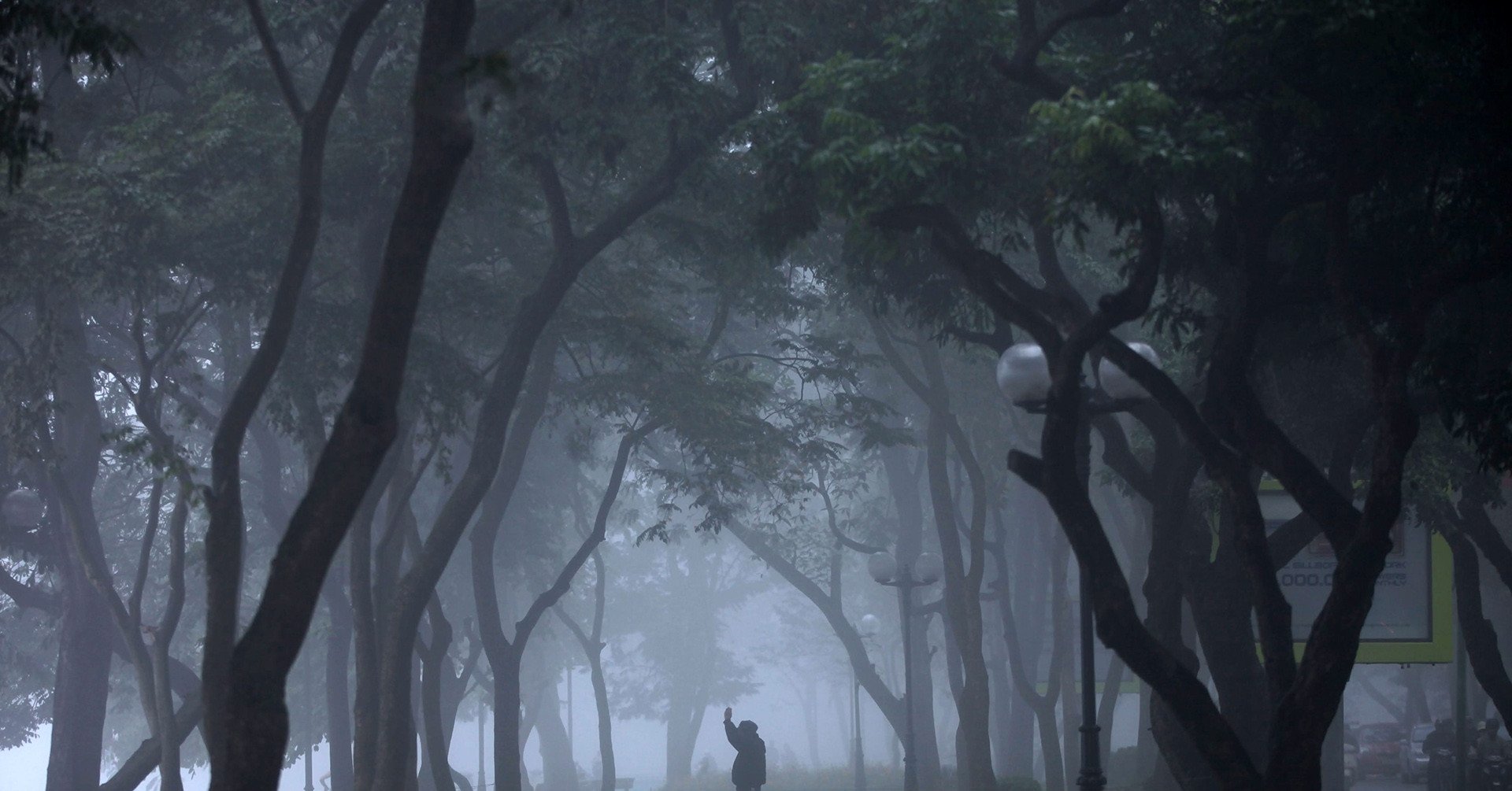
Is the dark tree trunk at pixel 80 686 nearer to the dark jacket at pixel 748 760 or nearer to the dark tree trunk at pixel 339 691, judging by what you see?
the dark tree trunk at pixel 339 691

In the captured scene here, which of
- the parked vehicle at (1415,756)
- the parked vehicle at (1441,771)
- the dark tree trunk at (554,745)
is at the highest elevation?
the dark tree trunk at (554,745)

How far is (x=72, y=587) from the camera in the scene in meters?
22.2

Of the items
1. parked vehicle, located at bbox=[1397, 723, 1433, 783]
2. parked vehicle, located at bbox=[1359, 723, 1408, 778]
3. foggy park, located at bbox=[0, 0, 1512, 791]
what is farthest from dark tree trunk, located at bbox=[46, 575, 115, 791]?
parked vehicle, located at bbox=[1359, 723, 1408, 778]

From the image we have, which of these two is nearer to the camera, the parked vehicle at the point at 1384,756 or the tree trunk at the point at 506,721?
the tree trunk at the point at 506,721

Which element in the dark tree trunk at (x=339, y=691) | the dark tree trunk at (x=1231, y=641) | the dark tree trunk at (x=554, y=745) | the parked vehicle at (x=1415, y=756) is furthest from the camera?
the dark tree trunk at (x=554, y=745)

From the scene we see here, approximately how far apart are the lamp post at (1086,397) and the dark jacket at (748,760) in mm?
11620

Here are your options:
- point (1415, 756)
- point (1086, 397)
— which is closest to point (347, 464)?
point (1086, 397)

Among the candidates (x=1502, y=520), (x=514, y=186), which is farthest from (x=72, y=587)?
(x=1502, y=520)

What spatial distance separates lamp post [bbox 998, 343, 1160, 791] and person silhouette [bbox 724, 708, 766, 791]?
11.6 meters

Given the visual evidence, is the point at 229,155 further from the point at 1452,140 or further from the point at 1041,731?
the point at 1041,731

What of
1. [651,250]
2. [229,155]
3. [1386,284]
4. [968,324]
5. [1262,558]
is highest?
[651,250]

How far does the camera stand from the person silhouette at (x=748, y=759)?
76.2 ft

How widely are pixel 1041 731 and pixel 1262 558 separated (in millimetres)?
14593

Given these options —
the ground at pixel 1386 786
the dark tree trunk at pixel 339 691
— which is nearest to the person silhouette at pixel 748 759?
the dark tree trunk at pixel 339 691
